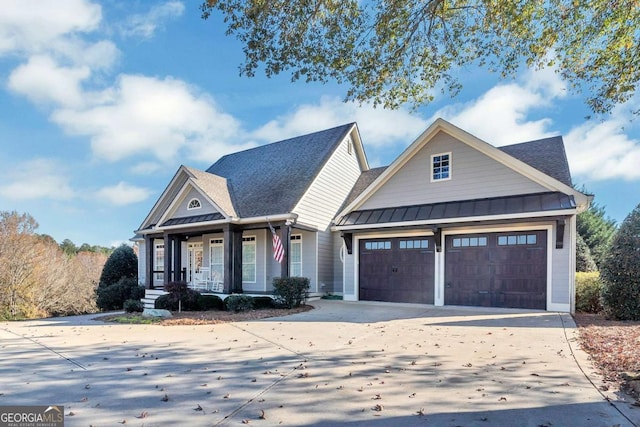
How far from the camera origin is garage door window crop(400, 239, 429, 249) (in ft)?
42.9

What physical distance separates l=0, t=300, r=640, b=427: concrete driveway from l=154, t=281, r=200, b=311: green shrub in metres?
4.27

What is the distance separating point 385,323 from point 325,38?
702cm

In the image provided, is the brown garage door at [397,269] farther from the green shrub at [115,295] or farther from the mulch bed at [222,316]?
the green shrub at [115,295]

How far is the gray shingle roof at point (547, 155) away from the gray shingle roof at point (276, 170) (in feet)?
25.4

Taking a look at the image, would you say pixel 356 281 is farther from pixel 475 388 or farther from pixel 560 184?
pixel 475 388

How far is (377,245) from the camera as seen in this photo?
14.1 m

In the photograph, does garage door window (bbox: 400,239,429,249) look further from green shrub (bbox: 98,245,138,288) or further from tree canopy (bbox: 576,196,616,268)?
green shrub (bbox: 98,245,138,288)

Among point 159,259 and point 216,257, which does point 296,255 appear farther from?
point 159,259

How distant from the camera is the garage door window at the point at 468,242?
12044 mm

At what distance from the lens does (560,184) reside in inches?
436

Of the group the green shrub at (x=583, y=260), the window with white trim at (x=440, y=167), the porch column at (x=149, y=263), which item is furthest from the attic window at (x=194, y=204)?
the green shrub at (x=583, y=260)

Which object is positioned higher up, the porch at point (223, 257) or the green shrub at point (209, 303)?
the porch at point (223, 257)

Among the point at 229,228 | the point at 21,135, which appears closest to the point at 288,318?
the point at 229,228

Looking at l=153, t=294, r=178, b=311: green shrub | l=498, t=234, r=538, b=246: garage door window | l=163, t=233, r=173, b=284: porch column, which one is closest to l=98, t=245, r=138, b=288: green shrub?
l=163, t=233, r=173, b=284: porch column
